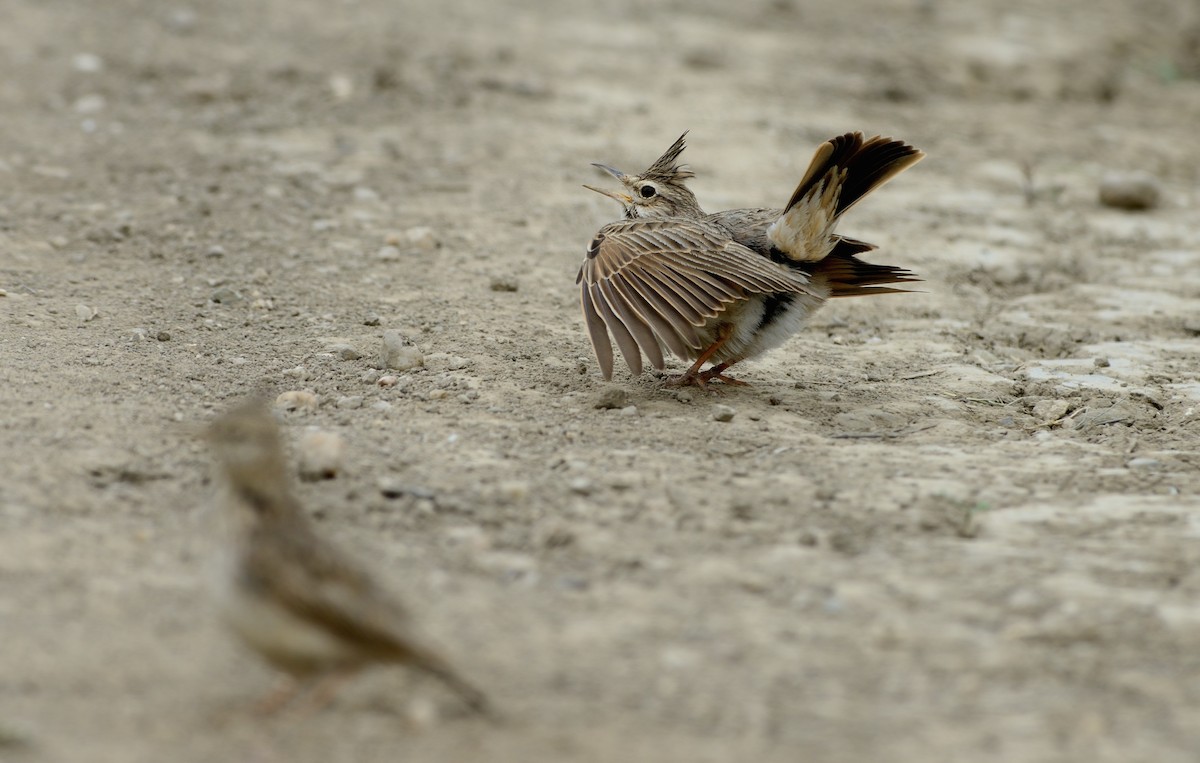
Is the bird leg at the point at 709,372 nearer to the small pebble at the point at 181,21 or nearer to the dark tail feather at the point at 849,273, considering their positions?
the dark tail feather at the point at 849,273

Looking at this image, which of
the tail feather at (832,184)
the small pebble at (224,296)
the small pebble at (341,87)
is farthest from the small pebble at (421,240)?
the small pebble at (341,87)

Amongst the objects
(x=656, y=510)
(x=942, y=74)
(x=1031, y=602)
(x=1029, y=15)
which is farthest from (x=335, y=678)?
(x=1029, y=15)

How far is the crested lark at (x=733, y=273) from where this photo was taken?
5.45 metres

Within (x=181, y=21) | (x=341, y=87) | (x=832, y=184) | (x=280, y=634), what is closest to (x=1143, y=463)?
(x=832, y=184)

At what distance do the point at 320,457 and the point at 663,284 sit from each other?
1.73 m

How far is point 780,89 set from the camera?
10.7 meters

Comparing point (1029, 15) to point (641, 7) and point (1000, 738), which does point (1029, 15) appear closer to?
point (641, 7)

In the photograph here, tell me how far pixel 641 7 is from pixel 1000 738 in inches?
410

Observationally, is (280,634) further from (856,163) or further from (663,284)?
(856,163)

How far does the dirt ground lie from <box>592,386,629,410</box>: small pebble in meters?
0.06

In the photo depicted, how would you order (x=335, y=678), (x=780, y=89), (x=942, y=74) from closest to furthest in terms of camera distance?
(x=335, y=678)
(x=780, y=89)
(x=942, y=74)

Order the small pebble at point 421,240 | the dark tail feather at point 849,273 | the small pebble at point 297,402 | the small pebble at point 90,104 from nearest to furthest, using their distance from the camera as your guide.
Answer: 1. the small pebble at point 297,402
2. the dark tail feather at point 849,273
3. the small pebble at point 421,240
4. the small pebble at point 90,104

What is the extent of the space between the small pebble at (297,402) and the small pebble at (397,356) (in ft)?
1.87

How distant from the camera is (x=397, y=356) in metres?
5.78
